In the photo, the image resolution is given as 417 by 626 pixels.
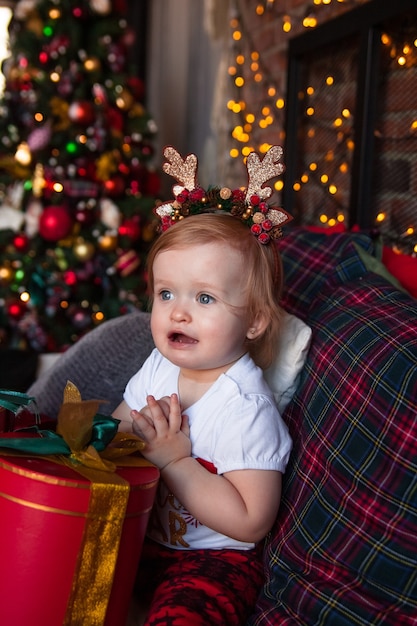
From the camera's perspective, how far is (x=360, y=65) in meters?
2.31

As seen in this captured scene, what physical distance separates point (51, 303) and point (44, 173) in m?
0.61

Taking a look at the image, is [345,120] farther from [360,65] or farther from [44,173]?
[44,173]

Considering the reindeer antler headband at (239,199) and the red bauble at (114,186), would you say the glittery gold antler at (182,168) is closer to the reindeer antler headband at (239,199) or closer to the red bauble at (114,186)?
the reindeer antler headband at (239,199)

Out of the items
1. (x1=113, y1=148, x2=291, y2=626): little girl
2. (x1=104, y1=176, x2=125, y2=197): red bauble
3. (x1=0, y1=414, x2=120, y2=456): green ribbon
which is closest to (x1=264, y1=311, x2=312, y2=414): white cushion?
(x1=113, y1=148, x2=291, y2=626): little girl

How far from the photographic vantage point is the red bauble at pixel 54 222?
10.9 feet

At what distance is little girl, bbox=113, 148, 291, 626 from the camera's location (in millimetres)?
1252

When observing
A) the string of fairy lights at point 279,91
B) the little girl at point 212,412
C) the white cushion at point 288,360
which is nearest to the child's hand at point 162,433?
the little girl at point 212,412

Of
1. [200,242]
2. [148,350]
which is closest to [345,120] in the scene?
[148,350]

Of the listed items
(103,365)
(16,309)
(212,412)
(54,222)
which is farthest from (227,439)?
(16,309)

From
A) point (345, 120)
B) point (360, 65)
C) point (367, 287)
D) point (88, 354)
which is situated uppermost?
point (360, 65)

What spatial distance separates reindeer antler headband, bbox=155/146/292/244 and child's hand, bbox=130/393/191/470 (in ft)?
1.18

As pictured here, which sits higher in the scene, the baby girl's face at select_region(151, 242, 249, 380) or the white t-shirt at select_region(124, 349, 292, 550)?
the baby girl's face at select_region(151, 242, 249, 380)

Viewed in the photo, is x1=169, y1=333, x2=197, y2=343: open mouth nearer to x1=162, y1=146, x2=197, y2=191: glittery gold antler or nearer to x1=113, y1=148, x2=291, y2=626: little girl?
x1=113, y1=148, x2=291, y2=626: little girl

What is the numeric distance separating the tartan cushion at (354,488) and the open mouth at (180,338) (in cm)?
26
